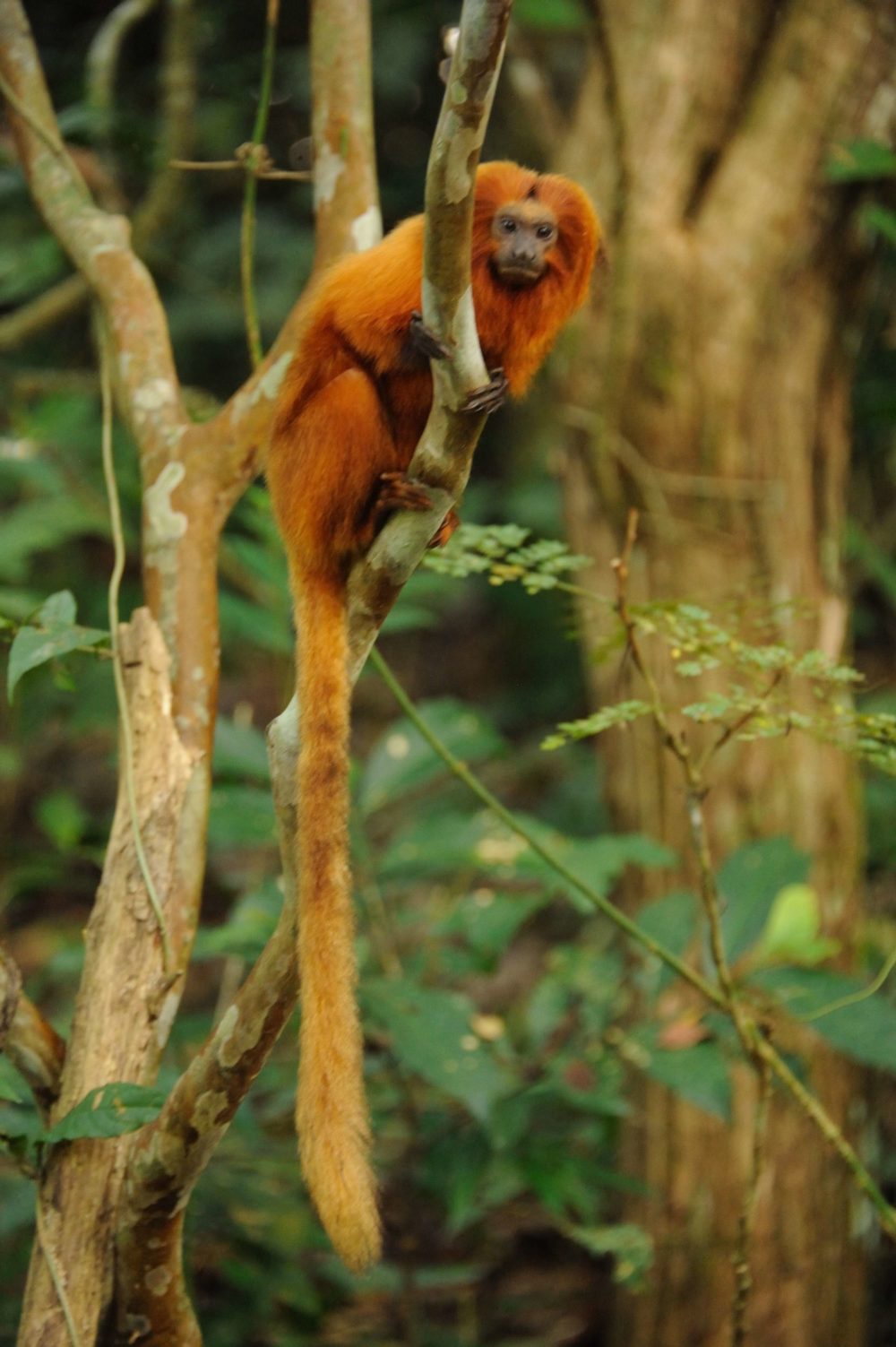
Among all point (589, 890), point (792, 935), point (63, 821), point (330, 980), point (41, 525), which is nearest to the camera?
point (330, 980)

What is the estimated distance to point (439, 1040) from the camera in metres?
2.41

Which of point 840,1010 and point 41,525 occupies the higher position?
point 41,525

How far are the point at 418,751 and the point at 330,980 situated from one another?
1.22m

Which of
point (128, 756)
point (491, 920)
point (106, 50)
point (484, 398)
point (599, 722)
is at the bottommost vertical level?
point (491, 920)

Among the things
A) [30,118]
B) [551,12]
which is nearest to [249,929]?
[30,118]

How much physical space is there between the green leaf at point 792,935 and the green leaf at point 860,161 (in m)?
1.80

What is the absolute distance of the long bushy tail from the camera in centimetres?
164

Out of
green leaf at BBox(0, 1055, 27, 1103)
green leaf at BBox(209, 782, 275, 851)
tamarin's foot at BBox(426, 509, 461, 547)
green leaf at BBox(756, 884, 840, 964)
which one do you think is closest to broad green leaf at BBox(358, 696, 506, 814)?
green leaf at BBox(209, 782, 275, 851)

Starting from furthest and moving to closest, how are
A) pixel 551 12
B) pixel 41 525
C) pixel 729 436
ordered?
1. pixel 41 525
2. pixel 551 12
3. pixel 729 436

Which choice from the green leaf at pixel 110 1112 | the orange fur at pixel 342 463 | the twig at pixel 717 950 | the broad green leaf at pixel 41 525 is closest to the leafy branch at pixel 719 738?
the twig at pixel 717 950

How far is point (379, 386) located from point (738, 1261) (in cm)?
167

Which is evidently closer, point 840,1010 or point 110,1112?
point 110,1112

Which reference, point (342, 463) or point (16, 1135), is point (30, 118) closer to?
point (342, 463)

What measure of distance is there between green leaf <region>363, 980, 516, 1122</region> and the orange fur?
62cm
